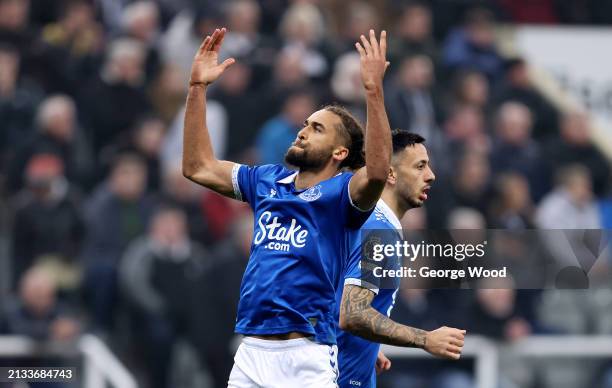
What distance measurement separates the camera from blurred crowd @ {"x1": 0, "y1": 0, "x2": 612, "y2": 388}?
478 inches

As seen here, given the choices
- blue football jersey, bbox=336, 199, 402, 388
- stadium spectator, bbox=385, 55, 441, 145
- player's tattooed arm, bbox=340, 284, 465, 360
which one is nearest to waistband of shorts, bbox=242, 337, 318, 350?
player's tattooed arm, bbox=340, 284, 465, 360

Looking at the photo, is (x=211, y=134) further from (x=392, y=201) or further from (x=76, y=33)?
(x=392, y=201)

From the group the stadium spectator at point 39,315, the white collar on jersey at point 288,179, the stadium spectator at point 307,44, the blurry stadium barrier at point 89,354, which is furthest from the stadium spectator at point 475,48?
the white collar on jersey at point 288,179

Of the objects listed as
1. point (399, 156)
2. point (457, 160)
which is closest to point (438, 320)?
point (457, 160)

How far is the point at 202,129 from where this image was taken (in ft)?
23.9

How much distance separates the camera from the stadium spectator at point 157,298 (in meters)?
12.1

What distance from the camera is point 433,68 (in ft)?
51.2

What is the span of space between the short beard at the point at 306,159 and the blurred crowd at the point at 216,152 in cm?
497

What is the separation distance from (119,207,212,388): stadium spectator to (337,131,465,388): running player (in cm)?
450

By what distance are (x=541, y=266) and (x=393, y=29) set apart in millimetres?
4723

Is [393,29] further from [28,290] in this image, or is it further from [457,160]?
[28,290]

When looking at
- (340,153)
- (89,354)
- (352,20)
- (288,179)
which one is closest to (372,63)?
(340,153)

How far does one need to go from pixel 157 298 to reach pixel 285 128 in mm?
2328

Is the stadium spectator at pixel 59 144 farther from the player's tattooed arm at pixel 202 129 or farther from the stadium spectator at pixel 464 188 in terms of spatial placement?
the player's tattooed arm at pixel 202 129
